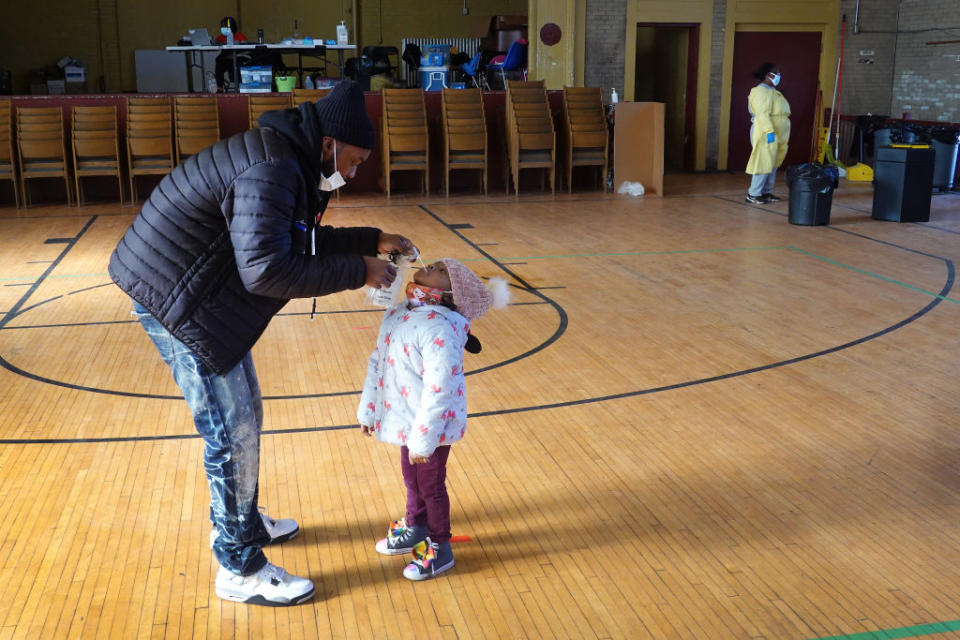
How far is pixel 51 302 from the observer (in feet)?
19.0

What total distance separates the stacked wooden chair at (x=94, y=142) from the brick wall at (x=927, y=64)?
10392mm

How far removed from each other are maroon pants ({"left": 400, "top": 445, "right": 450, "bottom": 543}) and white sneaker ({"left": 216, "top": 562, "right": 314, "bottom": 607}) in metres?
0.38

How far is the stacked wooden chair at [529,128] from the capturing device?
407 inches

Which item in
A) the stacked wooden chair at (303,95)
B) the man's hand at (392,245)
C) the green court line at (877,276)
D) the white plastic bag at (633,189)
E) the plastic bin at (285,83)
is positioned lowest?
the green court line at (877,276)

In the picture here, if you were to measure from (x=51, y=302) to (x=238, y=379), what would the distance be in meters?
4.02

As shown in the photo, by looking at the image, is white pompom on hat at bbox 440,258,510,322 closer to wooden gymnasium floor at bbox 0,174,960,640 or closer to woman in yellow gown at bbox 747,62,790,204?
wooden gymnasium floor at bbox 0,174,960,640

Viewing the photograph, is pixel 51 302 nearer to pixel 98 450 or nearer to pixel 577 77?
pixel 98 450

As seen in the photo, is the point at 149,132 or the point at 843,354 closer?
the point at 843,354

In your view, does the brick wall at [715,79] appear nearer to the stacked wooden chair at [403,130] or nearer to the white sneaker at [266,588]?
the stacked wooden chair at [403,130]

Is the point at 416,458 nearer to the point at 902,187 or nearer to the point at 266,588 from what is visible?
the point at 266,588

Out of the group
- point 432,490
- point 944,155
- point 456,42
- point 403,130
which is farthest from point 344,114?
point 456,42

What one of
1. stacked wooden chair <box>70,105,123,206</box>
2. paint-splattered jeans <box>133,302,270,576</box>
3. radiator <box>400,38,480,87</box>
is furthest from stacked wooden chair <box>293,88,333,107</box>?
paint-splattered jeans <box>133,302,270,576</box>

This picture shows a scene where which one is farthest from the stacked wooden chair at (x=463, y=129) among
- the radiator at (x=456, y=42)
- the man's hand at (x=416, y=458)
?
the man's hand at (x=416, y=458)

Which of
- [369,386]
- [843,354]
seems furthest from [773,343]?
[369,386]
